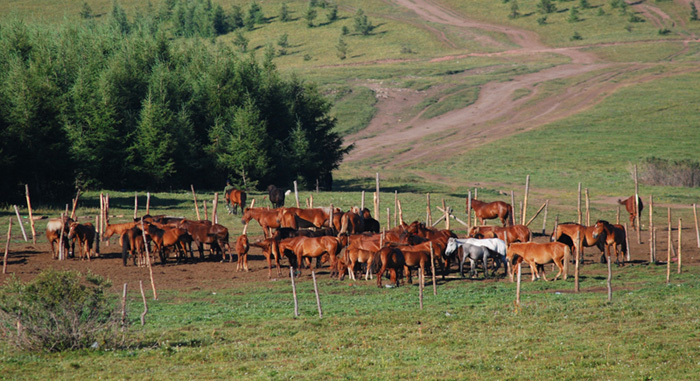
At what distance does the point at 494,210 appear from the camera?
35.5m

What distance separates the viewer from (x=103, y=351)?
16547 millimetres

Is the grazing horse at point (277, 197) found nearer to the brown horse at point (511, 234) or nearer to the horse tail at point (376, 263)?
the brown horse at point (511, 234)

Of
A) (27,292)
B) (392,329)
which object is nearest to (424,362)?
(392,329)

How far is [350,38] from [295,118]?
75248mm

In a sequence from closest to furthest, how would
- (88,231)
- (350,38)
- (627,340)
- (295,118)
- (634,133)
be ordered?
(627,340)
(88,231)
(295,118)
(634,133)
(350,38)

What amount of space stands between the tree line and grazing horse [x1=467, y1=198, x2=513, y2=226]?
20496 mm

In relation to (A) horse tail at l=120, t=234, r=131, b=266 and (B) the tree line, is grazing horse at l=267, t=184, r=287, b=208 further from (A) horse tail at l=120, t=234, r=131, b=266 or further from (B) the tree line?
(A) horse tail at l=120, t=234, r=131, b=266

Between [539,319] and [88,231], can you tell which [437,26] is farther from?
[539,319]

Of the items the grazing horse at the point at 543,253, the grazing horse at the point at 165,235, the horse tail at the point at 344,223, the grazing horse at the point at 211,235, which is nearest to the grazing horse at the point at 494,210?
the horse tail at the point at 344,223

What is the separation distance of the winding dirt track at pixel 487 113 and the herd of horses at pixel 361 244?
141 feet

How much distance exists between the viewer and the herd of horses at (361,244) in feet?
78.8

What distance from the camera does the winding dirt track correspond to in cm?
8062

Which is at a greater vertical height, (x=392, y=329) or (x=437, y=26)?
(x=437, y=26)

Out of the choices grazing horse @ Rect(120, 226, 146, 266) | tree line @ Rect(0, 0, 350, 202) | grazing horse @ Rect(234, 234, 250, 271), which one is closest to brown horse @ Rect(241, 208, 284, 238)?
grazing horse @ Rect(234, 234, 250, 271)
